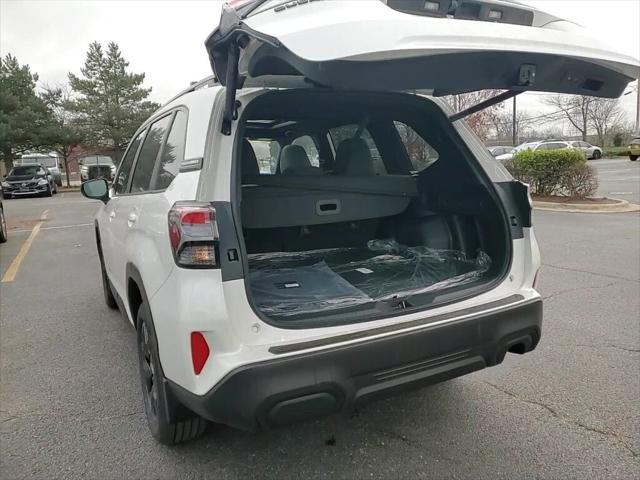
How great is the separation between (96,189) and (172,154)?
1757mm

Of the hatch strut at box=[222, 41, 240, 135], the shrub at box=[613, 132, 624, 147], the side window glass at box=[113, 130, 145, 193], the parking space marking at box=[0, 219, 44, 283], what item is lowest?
the parking space marking at box=[0, 219, 44, 283]

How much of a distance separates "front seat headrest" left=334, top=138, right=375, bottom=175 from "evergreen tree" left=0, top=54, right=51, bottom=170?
25.3 m

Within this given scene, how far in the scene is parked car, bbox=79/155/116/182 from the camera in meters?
25.1

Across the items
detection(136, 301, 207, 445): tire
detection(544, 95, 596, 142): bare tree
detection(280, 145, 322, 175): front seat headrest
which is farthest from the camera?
detection(544, 95, 596, 142): bare tree

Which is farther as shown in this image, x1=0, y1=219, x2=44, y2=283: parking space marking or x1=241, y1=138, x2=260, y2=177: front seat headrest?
x1=0, y1=219, x2=44, y2=283: parking space marking

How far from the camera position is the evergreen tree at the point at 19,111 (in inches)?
977

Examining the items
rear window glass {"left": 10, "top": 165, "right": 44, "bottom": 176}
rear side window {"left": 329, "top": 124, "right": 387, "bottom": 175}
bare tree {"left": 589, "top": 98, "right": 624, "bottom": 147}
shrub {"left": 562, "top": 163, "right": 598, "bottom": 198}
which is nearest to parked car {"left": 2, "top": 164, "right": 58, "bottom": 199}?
rear window glass {"left": 10, "top": 165, "right": 44, "bottom": 176}

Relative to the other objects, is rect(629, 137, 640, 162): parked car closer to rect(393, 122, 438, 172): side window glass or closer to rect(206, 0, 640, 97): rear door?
rect(393, 122, 438, 172): side window glass

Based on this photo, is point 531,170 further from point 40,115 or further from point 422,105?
point 40,115

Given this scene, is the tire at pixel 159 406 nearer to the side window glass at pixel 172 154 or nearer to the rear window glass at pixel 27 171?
the side window glass at pixel 172 154

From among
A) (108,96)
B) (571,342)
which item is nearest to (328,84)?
(571,342)

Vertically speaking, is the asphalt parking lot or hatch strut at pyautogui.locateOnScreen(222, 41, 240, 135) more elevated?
hatch strut at pyautogui.locateOnScreen(222, 41, 240, 135)

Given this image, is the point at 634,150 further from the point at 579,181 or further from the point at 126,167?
the point at 126,167

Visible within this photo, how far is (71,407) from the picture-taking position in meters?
2.96
